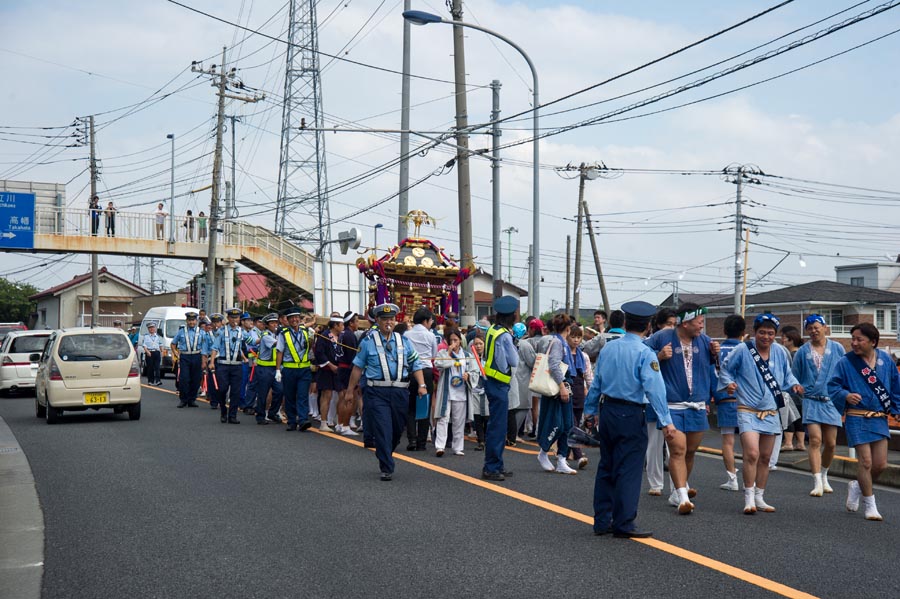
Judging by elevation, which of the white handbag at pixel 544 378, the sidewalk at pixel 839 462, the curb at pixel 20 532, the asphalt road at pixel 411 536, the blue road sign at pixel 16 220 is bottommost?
the sidewalk at pixel 839 462

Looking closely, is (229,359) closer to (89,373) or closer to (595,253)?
(89,373)

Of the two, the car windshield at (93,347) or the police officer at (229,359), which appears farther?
the police officer at (229,359)

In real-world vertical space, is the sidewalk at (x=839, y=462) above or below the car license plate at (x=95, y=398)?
below

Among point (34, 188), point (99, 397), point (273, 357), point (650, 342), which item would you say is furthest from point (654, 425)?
point (34, 188)

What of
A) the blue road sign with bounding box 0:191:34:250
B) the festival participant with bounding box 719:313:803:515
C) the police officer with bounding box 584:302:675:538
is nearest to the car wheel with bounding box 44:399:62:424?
the police officer with bounding box 584:302:675:538

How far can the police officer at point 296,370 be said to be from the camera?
15.1m

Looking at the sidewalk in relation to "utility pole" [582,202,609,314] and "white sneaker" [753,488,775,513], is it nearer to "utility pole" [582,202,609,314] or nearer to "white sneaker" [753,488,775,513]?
"white sneaker" [753,488,775,513]

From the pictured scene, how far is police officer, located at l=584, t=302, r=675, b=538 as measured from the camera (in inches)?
283

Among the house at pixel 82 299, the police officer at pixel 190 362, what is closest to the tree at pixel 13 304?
the house at pixel 82 299

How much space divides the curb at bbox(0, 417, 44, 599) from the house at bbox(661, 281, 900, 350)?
39413mm

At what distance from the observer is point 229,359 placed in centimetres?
1705

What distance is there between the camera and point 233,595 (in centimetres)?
566

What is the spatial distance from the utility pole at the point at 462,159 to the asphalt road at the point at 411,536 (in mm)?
9412

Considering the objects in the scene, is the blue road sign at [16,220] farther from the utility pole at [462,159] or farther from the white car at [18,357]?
the utility pole at [462,159]
